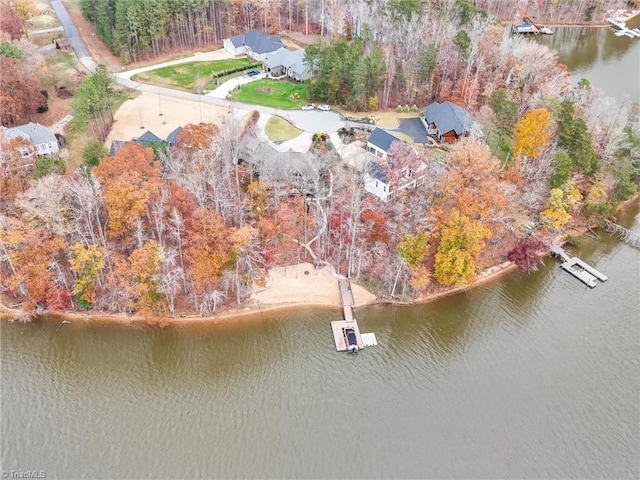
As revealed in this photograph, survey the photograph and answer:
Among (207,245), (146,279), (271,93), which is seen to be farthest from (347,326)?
(271,93)

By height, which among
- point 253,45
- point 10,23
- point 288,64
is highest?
point 10,23

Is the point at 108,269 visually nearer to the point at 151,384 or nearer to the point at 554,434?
the point at 151,384

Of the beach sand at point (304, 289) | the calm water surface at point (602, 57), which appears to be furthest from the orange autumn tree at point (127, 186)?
the calm water surface at point (602, 57)

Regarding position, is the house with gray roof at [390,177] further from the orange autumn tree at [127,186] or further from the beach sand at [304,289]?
the orange autumn tree at [127,186]

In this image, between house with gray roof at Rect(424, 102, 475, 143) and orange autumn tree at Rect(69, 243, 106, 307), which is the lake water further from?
house with gray roof at Rect(424, 102, 475, 143)

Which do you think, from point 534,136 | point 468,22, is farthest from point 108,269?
point 468,22

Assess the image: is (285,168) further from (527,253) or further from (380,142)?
(527,253)
